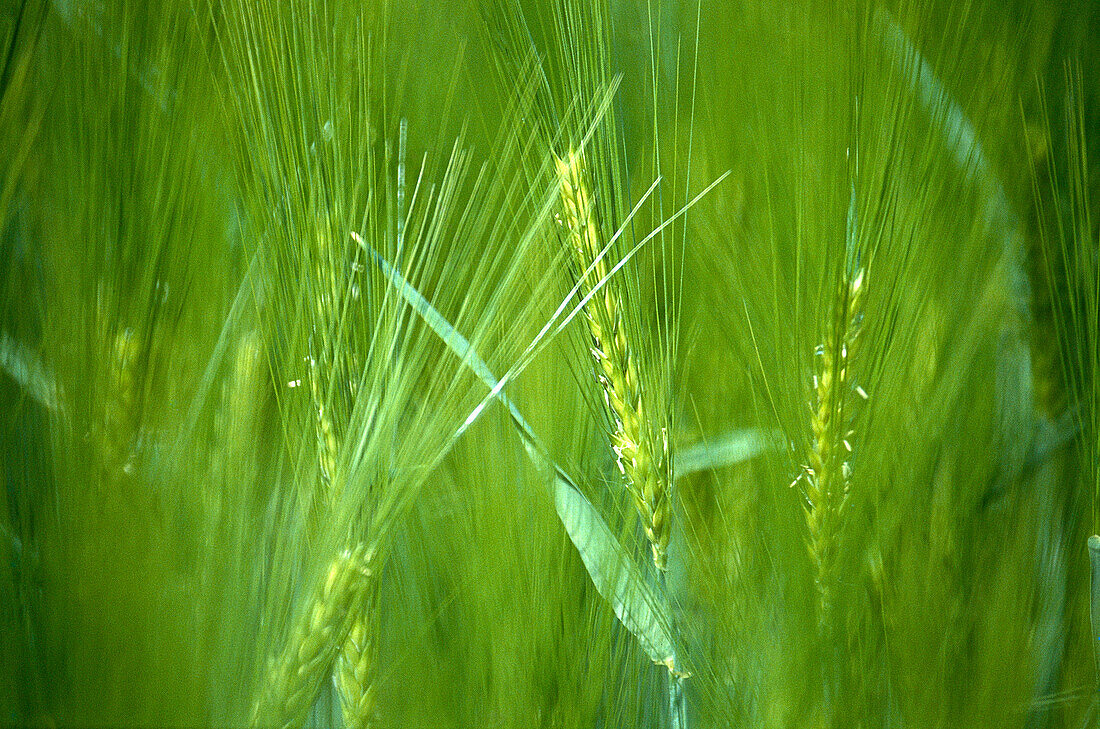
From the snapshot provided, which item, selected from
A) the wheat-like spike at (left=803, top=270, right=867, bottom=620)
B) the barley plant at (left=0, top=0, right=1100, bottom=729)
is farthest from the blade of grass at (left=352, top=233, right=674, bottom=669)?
the wheat-like spike at (left=803, top=270, right=867, bottom=620)

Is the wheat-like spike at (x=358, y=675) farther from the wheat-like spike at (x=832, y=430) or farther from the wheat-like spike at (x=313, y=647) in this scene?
the wheat-like spike at (x=832, y=430)

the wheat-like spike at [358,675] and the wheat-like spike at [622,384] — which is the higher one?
the wheat-like spike at [622,384]

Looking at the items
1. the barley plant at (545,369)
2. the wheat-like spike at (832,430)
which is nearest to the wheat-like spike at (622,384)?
the barley plant at (545,369)

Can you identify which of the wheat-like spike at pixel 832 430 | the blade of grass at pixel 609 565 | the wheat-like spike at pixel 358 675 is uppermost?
the wheat-like spike at pixel 832 430

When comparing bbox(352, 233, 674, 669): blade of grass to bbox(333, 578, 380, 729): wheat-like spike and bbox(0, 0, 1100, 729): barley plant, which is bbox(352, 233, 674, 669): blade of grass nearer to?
bbox(0, 0, 1100, 729): barley plant

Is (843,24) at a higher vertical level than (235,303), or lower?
higher

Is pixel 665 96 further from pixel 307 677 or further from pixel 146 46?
pixel 307 677

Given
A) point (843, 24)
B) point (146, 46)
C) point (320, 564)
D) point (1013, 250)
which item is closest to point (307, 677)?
point (320, 564)

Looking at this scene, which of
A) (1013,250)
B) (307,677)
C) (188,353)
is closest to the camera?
(307,677)
